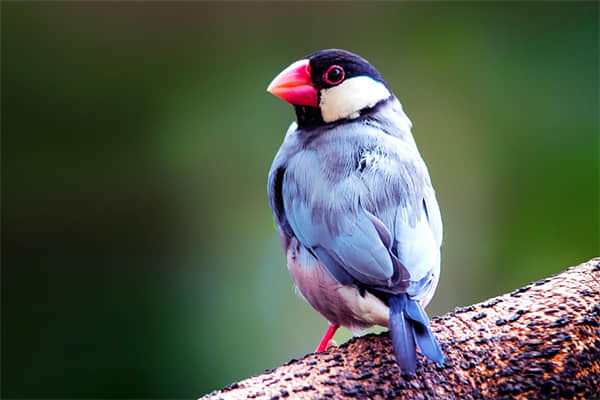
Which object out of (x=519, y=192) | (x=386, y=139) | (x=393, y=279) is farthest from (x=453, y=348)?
(x=519, y=192)

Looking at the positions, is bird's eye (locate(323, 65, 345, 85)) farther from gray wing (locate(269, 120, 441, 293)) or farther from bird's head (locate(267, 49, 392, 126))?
gray wing (locate(269, 120, 441, 293))

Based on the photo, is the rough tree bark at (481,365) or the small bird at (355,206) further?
the small bird at (355,206)

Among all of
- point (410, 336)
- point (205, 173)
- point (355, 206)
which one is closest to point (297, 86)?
point (355, 206)

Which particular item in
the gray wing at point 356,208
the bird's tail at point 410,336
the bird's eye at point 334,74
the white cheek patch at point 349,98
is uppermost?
the bird's eye at point 334,74

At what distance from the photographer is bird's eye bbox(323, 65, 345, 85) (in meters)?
2.05

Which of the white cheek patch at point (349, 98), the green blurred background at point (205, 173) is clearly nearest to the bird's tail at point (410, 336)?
the white cheek patch at point (349, 98)

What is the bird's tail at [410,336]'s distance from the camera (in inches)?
50.6

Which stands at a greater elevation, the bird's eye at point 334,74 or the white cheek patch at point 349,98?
the bird's eye at point 334,74

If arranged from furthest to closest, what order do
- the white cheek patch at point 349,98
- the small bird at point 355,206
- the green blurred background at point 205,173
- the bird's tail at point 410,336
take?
the green blurred background at point 205,173 → the white cheek patch at point 349,98 → the small bird at point 355,206 → the bird's tail at point 410,336

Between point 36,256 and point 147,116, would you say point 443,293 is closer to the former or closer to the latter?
point 147,116

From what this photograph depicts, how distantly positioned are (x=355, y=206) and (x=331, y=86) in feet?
1.75

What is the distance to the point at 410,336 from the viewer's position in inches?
52.4

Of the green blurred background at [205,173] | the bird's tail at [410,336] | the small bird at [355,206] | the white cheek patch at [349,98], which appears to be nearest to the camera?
the bird's tail at [410,336]

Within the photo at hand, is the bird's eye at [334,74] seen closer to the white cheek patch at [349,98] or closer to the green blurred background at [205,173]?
the white cheek patch at [349,98]
